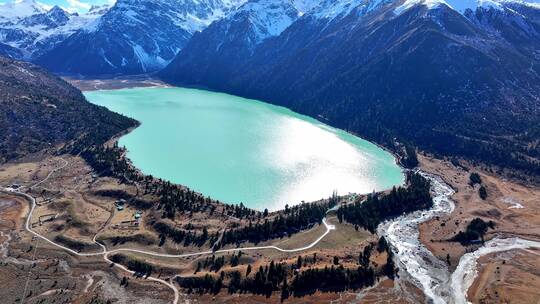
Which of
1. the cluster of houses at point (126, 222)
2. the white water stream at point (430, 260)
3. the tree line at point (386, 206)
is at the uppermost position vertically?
the tree line at point (386, 206)

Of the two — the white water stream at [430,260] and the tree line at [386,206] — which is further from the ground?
the tree line at [386,206]

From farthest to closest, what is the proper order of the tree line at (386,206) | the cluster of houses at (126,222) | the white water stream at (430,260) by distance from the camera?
the tree line at (386,206), the cluster of houses at (126,222), the white water stream at (430,260)

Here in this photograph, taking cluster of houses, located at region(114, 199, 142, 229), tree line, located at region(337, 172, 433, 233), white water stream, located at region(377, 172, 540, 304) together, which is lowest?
cluster of houses, located at region(114, 199, 142, 229)

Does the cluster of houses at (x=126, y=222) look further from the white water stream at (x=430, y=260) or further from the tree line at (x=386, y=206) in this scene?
the white water stream at (x=430, y=260)

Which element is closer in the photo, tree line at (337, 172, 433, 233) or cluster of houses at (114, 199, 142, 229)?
cluster of houses at (114, 199, 142, 229)

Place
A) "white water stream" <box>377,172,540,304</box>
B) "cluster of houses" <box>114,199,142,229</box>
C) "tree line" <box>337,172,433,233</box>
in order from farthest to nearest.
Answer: "tree line" <box>337,172,433,233</box> → "cluster of houses" <box>114,199,142,229</box> → "white water stream" <box>377,172,540,304</box>

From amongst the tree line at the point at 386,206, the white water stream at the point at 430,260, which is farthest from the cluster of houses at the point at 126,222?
the white water stream at the point at 430,260

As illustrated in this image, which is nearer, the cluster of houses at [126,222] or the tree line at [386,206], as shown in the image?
the cluster of houses at [126,222]

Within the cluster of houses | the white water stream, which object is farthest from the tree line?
the cluster of houses

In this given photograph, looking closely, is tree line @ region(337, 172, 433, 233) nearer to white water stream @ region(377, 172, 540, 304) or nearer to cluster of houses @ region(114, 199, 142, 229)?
white water stream @ region(377, 172, 540, 304)
